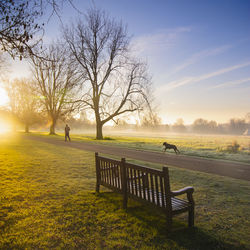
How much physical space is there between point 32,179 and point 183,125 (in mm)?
139943

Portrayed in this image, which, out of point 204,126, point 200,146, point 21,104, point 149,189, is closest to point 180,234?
point 149,189

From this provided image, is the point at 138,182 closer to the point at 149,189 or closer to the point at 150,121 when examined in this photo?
the point at 149,189

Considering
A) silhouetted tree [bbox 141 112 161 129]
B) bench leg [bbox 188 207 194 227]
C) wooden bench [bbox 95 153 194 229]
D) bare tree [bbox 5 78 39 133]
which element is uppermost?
bare tree [bbox 5 78 39 133]

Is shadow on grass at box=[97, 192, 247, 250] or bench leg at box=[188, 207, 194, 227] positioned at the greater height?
bench leg at box=[188, 207, 194, 227]

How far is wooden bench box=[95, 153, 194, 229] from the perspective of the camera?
10.7ft

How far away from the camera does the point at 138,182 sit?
166 inches

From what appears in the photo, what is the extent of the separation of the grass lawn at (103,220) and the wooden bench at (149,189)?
0.37 metres

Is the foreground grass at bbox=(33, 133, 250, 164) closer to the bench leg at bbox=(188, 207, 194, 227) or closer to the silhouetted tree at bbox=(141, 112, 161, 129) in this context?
the silhouetted tree at bbox=(141, 112, 161, 129)

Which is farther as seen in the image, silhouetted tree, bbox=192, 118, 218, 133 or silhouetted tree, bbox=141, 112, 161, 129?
silhouetted tree, bbox=192, 118, 218, 133

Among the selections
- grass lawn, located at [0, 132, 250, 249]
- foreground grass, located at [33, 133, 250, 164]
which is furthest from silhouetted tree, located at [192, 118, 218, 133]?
grass lawn, located at [0, 132, 250, 249]

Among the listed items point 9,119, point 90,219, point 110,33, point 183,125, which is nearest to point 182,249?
point 90,219

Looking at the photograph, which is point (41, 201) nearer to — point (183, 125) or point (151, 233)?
point (151, 233)

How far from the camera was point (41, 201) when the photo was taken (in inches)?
186

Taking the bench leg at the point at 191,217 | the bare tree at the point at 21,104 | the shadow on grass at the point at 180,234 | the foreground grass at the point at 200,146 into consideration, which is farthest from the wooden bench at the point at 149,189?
the bare tree at the point at 21,104
